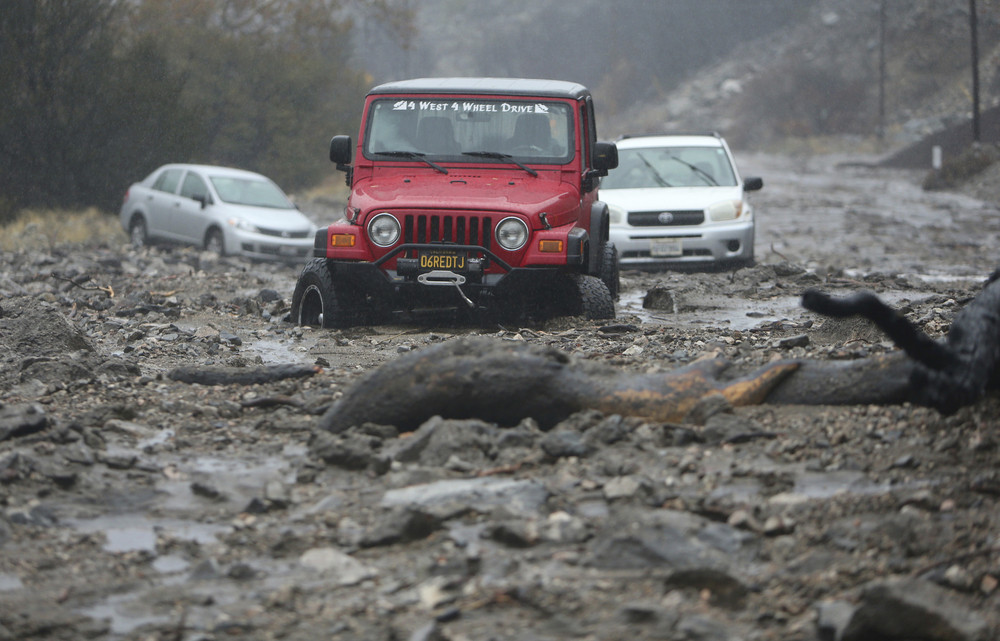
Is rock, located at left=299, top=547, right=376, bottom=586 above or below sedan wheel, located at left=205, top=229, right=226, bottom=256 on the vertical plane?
below

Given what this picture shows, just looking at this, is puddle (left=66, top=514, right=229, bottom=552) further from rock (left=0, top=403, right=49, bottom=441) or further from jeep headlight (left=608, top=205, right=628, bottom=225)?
jeep headlight (left=608, top=205, right=628, bottom=225)

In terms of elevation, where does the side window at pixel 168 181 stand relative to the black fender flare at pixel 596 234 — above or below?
above

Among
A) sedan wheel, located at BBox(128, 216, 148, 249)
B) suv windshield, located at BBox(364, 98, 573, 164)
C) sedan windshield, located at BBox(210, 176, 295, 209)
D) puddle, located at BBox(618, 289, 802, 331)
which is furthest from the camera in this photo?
sedan wheel, located at BBox(128, 216, 148, 249)

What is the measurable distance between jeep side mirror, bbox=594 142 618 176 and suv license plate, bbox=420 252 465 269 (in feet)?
5.74

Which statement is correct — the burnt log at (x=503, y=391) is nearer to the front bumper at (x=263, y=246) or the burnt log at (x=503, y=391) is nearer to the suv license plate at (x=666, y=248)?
the suv license plate at (x=666, y=248)

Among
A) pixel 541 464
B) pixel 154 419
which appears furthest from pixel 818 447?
pixel 154 419

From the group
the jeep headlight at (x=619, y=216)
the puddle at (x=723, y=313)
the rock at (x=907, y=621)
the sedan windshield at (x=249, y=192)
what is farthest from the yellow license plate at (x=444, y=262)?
the sedan windshield at (x=249, y=192)

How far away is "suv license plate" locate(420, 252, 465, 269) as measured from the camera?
29.1 ft

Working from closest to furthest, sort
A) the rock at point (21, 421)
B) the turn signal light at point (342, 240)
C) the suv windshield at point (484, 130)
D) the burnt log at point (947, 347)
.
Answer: the burnt log at point (947, 347) < the rock at point (21, 421) < the turn signal light at point (342, 240) < the suv windshield at point (484, 130)

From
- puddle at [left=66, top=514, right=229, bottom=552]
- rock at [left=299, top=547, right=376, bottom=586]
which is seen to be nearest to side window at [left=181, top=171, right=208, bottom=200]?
puddle at [left=66, top=514, right=229, bottom=552]

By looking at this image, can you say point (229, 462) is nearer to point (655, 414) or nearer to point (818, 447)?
point (655, 414)

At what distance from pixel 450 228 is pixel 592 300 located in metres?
A: 1.27

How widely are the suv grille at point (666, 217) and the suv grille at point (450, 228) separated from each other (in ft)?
18.1

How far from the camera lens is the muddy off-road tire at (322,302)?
930 centimetres
